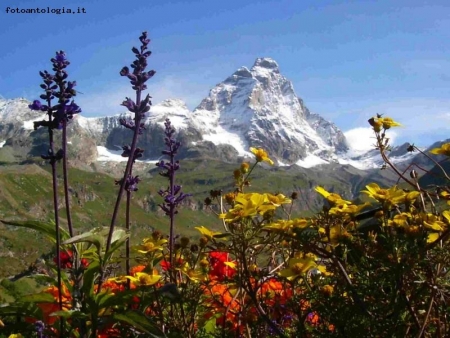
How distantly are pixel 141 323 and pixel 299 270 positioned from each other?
3.79 feet

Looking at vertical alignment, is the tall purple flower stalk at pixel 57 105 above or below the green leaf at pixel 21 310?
above

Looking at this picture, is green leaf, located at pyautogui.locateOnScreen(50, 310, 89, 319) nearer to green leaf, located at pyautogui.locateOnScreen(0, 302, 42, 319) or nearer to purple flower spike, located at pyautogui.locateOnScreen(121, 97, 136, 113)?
green leaf, located at pyautogui.locateOnScreen(0, 302, 42, 319)

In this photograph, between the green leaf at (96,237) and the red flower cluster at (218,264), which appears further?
the red flower cluster at (218,264)

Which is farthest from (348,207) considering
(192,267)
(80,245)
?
(80,245)

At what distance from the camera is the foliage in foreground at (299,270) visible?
2.42 metres

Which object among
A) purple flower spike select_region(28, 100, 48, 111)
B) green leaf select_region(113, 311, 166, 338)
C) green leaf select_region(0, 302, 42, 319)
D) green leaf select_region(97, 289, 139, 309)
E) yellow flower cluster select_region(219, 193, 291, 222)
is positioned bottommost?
green leaf select_region(0, 302, 42, 319)

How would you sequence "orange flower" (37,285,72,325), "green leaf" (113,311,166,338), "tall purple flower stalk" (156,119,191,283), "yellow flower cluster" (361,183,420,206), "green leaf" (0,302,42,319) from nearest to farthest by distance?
"yellow flower cluster" (361,183,420,206) < "green leaf" (113,311,166,338) < "green leaf" (0,302,42,319) < "orange flower" (37,285,72,325) < "tall purple flower stalk" (156,119,191,283)

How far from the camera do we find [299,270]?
8.58 feet

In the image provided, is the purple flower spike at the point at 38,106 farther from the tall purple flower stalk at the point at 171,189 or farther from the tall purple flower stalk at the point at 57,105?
the tall purple flower stalk at the point at 171,189

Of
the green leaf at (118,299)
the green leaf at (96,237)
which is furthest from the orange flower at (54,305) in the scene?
the green leaf at (96,237)

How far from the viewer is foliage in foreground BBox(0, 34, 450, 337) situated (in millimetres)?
2418

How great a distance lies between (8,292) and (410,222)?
5873mm

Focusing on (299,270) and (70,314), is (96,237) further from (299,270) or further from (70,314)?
(299,270)

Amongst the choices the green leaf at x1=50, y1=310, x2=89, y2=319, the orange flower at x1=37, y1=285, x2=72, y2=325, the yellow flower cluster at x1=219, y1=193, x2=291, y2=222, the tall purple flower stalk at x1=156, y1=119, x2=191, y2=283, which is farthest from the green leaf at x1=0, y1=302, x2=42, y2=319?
the yellow flower cluster at x1=219, y1=193, x2=291, y2=222
